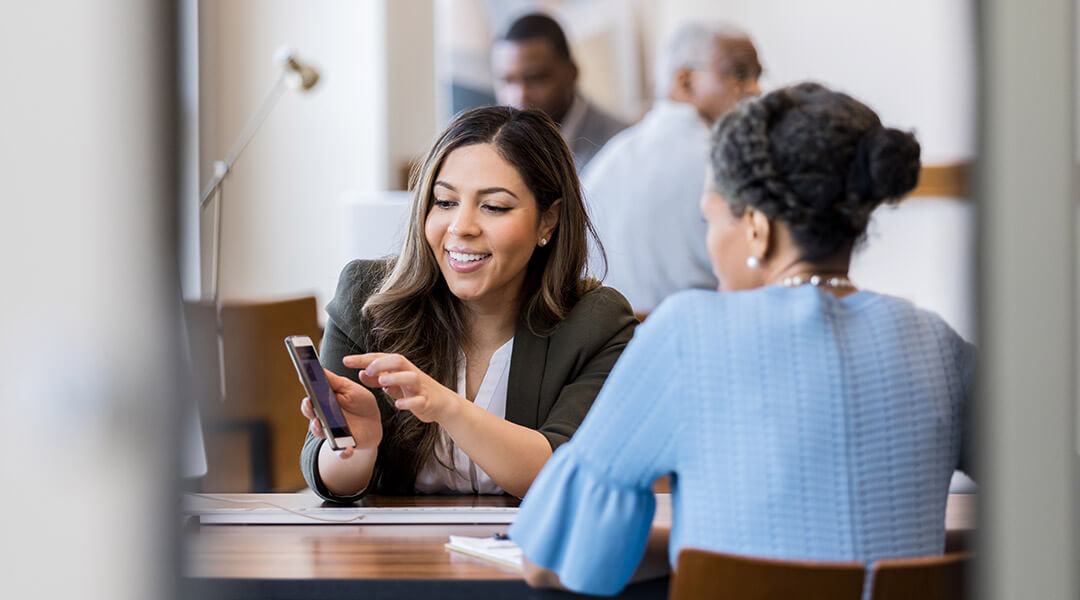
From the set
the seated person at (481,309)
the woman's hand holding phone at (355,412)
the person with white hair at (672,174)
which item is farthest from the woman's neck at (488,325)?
the person with white hair at (672,174)

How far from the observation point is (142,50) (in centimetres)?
51

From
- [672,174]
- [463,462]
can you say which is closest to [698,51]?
[672,174]

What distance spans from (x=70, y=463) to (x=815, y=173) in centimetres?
70

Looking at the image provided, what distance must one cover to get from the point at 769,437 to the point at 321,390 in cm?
55

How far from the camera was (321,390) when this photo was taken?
1243 mm

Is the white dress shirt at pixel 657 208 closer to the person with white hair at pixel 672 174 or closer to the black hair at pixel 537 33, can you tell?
the person with white hair at pixel 672 174

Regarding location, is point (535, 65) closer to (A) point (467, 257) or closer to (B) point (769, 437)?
(A) point (467, 257)

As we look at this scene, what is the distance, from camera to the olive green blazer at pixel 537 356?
150 centimetres

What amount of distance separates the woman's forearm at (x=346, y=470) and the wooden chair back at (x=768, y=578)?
651 mm

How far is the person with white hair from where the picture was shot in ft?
8.68

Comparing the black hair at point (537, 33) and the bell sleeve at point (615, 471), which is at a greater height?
Answer: the black hair at point (537, 33)

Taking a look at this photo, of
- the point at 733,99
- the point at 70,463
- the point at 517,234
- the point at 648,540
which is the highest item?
the point at 733,99

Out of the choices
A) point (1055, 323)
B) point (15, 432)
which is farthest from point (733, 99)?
point (15, 432)

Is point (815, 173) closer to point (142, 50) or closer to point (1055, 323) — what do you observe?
point (1055, 323)
